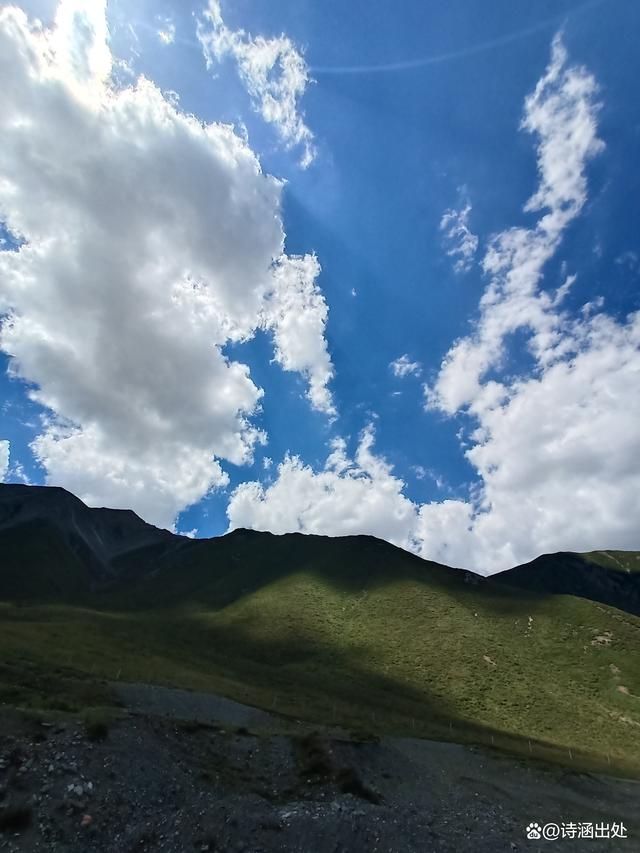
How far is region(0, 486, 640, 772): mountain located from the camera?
53.3 m

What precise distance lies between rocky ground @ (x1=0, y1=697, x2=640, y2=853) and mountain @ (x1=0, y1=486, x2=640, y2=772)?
32.0ft

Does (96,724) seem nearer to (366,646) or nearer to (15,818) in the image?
(15,818)

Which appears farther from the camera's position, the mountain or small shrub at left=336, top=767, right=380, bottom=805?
the mountain

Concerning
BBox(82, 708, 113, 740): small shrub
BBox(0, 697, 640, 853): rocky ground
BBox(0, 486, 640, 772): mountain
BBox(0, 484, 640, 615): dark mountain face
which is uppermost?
BBox(0, 484, 640, 615): dark mountain face

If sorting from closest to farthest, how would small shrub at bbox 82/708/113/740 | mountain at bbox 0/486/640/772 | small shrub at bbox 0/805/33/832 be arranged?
small shrub at bbox 0/805/33/832
small shrub at bbox 82/708/113/740
mountain at bbox 0/486/640/772

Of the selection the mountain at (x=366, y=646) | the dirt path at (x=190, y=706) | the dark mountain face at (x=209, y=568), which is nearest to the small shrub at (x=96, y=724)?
the mountain at (x=366, y=646)

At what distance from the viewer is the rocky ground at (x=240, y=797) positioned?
16953mm

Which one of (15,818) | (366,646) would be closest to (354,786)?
(15,818)

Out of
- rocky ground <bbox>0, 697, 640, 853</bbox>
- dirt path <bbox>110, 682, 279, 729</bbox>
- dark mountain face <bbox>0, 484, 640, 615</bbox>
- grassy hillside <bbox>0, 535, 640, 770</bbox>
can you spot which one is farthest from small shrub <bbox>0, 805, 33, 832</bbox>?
dark mountain face <bbox>0, 484, 640, 615</bbox>

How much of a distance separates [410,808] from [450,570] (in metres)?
120

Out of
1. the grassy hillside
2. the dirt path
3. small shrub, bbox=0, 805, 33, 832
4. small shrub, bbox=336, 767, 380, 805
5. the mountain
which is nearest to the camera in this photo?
small shrub, bbox=0, 805, 33, 832

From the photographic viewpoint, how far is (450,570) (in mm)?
138625

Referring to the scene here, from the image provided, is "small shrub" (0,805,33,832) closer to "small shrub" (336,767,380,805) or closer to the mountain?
the mountain

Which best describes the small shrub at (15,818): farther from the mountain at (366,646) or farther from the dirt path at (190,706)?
the dirt path at (190,706)
